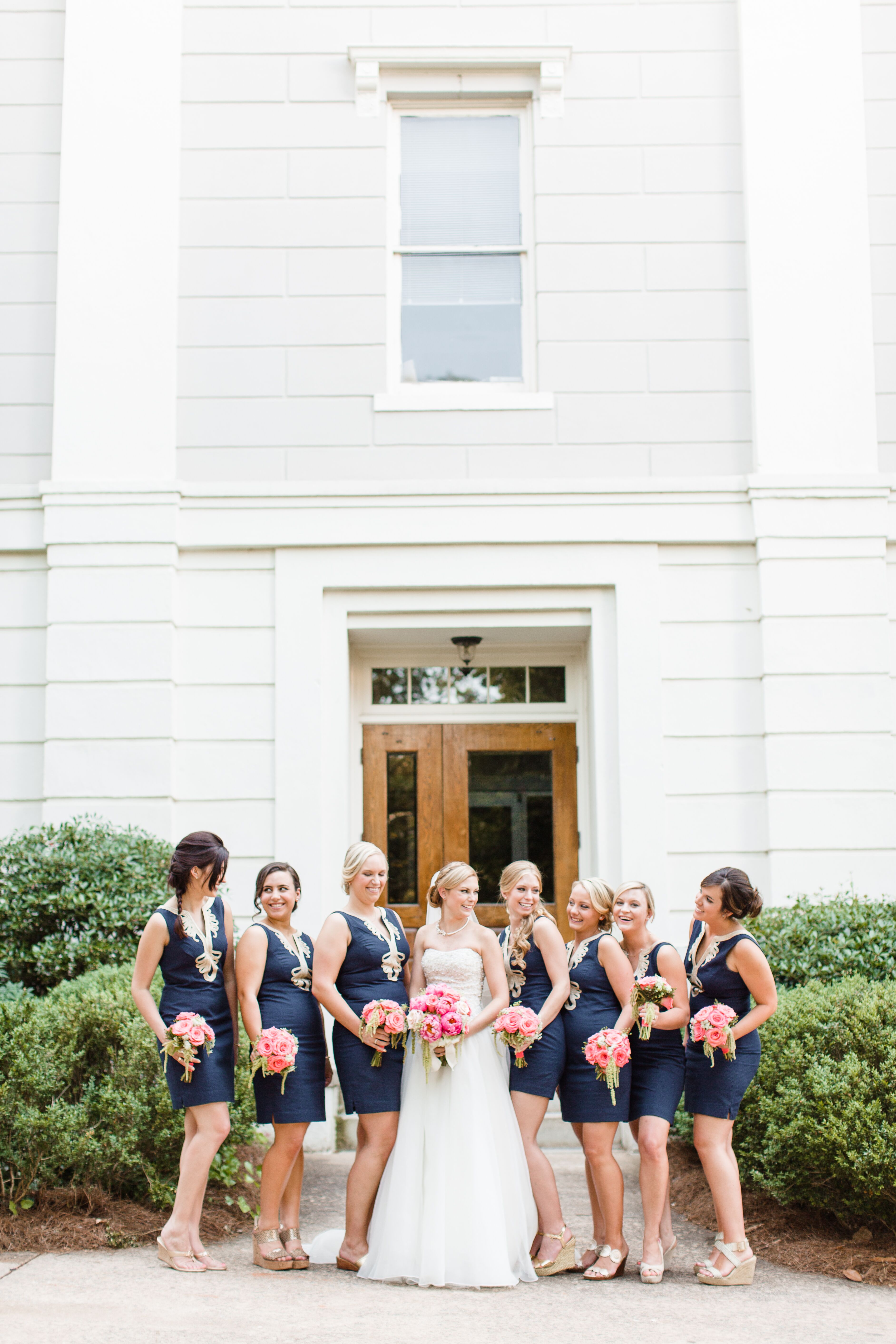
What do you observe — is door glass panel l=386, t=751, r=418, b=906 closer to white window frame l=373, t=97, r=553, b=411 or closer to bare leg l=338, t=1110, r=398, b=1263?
white window frame l=373, t=97, r=553, b=411

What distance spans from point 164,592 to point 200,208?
272 cm

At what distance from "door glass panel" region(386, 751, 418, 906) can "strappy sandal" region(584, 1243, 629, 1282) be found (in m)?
3.82

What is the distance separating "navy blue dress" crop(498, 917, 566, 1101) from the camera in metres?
5.43

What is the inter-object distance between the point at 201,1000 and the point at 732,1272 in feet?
8.12

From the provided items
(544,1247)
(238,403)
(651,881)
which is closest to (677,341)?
(238,403)

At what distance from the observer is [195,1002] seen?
538 cm

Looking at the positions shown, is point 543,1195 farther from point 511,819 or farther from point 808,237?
point 808,237

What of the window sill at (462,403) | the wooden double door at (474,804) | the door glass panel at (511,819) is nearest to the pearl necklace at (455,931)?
the wooden double door at (474,804)

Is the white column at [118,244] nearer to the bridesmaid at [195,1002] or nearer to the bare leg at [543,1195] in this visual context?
the bridesmaid at [195,1002]

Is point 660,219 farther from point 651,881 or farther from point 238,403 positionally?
point 651,881

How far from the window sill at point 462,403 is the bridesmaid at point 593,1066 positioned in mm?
3993

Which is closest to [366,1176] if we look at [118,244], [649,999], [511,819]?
[649,999]

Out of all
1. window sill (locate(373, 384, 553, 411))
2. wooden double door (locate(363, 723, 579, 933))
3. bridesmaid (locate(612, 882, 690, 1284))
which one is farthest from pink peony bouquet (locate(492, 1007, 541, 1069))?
window sill (locate(373, 384, 553, 411))

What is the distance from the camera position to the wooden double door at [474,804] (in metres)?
A: 8.95
